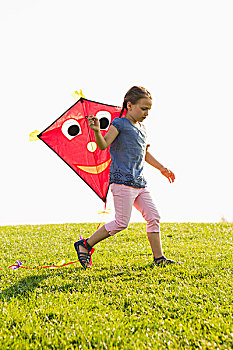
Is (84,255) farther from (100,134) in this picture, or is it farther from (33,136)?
(33,136)

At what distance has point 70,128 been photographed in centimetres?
555

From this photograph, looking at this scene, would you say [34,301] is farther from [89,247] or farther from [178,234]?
[178,234]

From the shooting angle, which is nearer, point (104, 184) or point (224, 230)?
point (104, 184)

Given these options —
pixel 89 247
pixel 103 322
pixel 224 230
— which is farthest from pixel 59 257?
pixel 224 230

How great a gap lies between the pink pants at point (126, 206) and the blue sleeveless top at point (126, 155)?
0.31ft

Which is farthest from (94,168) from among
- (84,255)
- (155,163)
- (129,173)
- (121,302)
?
(121,302)

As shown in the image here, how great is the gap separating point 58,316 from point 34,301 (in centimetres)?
58

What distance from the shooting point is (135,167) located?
15.8 feet

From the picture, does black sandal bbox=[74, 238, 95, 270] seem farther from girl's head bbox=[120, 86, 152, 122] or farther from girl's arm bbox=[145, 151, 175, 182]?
girl's head bbox=[120, 86, 152, 122]

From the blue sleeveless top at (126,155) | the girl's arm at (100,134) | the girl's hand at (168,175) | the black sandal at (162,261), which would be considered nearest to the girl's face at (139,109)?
the blue sleeveless top at (126,155)

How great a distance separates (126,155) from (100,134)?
0.56 m

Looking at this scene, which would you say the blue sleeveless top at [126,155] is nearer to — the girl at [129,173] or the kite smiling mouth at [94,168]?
the girl at [129,173]

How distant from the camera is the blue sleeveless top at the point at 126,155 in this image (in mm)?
4715

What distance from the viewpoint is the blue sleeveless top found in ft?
15.5
